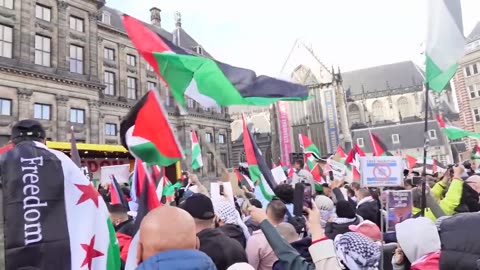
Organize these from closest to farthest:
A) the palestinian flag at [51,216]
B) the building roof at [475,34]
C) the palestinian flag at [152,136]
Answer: the palestinian flag at [51,216] < the palestinian flag at [152,136] < the building roof at [475,34]

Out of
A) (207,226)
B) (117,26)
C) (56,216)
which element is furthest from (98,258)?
(117,26)

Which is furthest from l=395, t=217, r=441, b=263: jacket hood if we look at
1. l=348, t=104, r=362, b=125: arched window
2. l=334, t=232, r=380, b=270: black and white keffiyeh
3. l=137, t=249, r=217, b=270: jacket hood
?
l=348, t=104, r=362, b=125: arched window

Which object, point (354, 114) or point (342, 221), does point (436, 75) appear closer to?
point (342, 221)

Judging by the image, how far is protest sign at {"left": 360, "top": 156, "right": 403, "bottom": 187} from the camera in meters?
6.23

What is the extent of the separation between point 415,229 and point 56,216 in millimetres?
3151

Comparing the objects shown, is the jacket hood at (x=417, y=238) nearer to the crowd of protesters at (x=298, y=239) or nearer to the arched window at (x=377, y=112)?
the crowd of protesters at (x=298, y=239)

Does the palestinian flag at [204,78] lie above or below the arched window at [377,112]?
below

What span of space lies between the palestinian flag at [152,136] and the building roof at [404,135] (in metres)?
65.0

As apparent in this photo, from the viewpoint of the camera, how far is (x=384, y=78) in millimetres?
79375

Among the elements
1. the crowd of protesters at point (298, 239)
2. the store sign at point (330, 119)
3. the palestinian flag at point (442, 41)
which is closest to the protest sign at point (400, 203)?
the crowd of protesters at point (298, 239)

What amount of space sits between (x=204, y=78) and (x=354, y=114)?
77776 millimetres

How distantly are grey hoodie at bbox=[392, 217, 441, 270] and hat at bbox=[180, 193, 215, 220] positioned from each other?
1.83 metres

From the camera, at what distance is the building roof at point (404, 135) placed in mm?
63156

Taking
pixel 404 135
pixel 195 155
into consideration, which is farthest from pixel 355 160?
pixel 404 135
